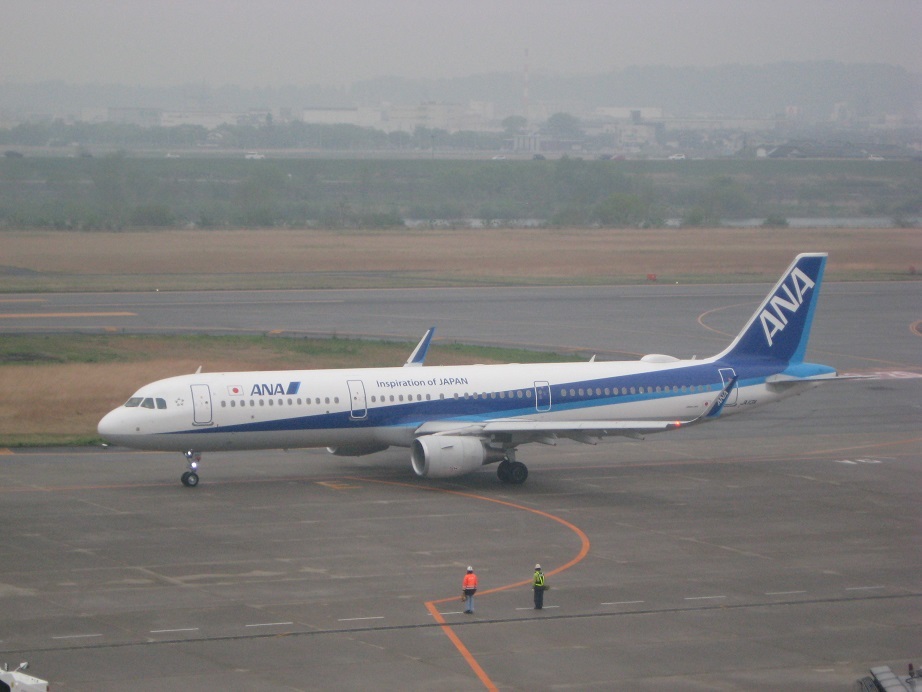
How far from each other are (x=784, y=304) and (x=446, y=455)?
15.7 metres

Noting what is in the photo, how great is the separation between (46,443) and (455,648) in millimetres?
28149

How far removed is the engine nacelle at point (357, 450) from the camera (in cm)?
4378

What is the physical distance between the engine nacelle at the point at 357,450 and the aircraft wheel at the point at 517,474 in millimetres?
4693

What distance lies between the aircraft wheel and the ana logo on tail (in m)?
11.6

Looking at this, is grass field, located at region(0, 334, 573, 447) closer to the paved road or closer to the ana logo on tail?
the paved road

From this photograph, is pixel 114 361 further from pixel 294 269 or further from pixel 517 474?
pixel 294 269

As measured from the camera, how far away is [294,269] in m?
113

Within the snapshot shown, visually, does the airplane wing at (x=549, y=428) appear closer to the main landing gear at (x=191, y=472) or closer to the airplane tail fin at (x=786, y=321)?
the airplane tail fin at (x=786, y=321)

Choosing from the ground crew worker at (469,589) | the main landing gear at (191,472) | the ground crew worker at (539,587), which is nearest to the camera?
the ground crew worker at (469,589)

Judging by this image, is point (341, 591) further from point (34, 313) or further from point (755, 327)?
point (34, 313)

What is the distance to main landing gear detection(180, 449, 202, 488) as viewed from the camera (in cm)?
4131

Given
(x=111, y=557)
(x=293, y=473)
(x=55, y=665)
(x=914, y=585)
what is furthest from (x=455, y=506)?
(x=55, y=665)

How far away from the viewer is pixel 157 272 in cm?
11025

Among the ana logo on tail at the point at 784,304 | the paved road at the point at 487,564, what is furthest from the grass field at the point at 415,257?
the ana logo on tail at the point at 784,304
